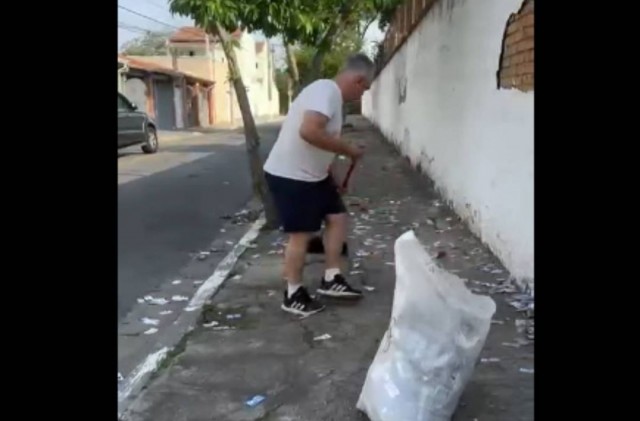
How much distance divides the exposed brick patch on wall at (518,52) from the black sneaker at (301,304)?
2.11 metres

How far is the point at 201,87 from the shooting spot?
1983 inches

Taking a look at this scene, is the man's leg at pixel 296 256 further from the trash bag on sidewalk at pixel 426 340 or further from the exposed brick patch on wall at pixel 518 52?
the exposed brick patch on wall at pixel 518 52

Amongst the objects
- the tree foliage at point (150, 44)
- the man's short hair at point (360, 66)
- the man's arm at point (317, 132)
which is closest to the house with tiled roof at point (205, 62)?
the tree foliage at point (150, 44)

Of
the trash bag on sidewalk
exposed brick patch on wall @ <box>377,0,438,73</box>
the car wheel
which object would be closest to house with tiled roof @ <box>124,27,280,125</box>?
exposed brick patch on wall @ <box>377,0,438,73</box>

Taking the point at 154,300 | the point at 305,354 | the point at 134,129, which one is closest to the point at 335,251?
the point at 305,354

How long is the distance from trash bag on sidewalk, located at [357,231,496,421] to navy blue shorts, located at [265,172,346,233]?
1.74 meters

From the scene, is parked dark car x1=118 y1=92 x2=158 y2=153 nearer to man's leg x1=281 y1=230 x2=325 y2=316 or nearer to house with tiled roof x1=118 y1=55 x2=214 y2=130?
house with tiled roof x1=118 y1=55 x2=214 y2=130

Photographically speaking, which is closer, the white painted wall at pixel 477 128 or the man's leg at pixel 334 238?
the man's leg at pixel 334 238

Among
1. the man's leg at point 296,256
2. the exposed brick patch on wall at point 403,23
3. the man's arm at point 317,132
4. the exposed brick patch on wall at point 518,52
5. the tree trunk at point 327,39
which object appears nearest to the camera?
the man's arm at point 317,132

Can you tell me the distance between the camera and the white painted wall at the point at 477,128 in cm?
592

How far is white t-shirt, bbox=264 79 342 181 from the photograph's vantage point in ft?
16.4
